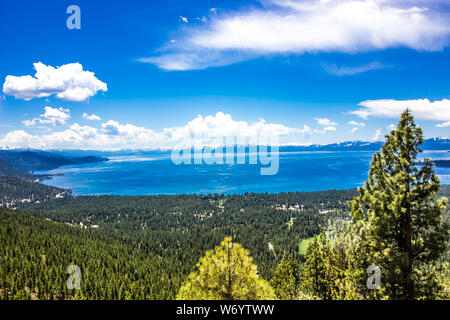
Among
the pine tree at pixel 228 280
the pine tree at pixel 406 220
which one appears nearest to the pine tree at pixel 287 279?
the pine tree at pixel 406 220

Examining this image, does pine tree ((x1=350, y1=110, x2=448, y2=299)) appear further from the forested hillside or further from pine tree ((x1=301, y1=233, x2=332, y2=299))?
the forested hillside

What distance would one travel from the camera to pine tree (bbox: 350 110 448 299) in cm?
914

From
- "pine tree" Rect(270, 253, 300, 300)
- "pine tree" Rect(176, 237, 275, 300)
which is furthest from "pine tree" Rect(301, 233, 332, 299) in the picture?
"pine tree" Rect(176, 237, 275, 300)

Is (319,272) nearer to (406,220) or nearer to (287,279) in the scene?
(287,279)

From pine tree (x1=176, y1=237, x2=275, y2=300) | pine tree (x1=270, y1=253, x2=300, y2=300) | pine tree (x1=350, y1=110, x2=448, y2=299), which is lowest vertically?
pine tree (x1=270, y1=253, x2=300, y2=300)

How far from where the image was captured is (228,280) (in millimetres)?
9453

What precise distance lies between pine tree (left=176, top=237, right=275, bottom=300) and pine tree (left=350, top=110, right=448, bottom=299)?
16.5 ft

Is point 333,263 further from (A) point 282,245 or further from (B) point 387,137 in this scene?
(A) point 282,245

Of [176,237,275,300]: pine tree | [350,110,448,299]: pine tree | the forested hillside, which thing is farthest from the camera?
the forested hillside

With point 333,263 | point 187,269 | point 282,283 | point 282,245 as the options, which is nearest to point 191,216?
point 282,245

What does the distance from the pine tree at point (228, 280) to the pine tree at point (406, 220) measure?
16.5 feet

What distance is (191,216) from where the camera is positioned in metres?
154

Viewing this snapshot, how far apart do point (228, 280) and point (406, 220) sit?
24.4 ft
